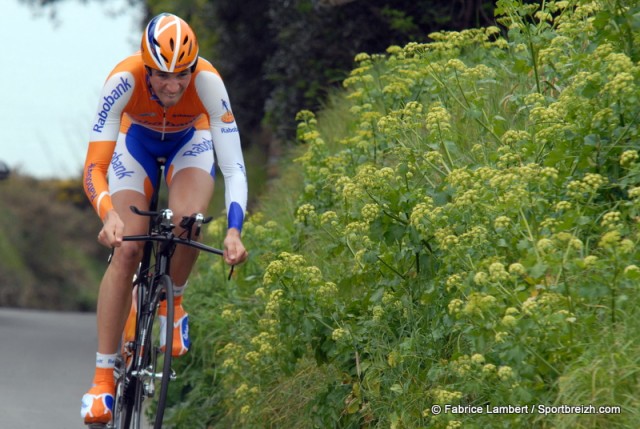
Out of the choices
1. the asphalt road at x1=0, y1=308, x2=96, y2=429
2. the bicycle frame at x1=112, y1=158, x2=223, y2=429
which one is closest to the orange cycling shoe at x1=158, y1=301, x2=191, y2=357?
the bicycle frame at x1=112, y1=158, x2=223, y2=429

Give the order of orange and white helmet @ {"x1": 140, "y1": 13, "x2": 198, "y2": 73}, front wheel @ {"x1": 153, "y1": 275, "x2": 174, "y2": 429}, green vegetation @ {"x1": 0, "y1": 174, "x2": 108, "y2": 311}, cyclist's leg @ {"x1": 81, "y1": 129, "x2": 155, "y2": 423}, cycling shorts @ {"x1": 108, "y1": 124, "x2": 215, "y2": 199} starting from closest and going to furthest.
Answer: front wheel @ {"x1": 153, "y1": 275, "x2": 174, "y2": 429} → orange and white helmet @ {"x1": 140, "y1": 13, "x2": 198, "y2": 73} → cyclist's leg @ {"x1": 81, "y1": 129, "x2": 155, "y2": 423} → cycling shorts @ {"x1": 108, "y1": 124, "x2": 215, "y2": 199} → green vegetation @ {"x1": 0, "y1": 174, "x2": 108, "y2": 311}

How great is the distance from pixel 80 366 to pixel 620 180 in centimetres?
726

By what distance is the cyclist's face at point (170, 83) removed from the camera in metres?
5.90

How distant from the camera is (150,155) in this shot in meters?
6.67

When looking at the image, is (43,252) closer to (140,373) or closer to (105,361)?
(105,361)

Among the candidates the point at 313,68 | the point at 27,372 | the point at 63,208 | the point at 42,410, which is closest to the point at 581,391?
the point at 42,410

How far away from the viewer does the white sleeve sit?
6.04 m

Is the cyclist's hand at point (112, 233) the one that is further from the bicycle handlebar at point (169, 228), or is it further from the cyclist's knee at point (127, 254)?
the cyclist's knee at point (127, 254)

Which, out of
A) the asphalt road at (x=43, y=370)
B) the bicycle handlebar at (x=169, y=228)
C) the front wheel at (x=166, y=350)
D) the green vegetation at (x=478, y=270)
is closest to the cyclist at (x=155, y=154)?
the bicycle handlebar at (x=169, y=228)

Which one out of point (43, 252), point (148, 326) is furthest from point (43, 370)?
point (43, 252)

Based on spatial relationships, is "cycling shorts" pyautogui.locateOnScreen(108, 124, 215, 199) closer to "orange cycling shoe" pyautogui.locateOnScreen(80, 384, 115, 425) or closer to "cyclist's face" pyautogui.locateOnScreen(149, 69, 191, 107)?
"cyclist's face" pyautogui.locateOnScreen(149, 69, 191, 107)

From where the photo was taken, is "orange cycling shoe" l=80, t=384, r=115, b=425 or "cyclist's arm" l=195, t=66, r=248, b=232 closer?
"orange cycling shoe" l=80, t=384, r=115, b=425

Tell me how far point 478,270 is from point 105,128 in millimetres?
2262

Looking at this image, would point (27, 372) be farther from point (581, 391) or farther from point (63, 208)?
point (63, 208)
